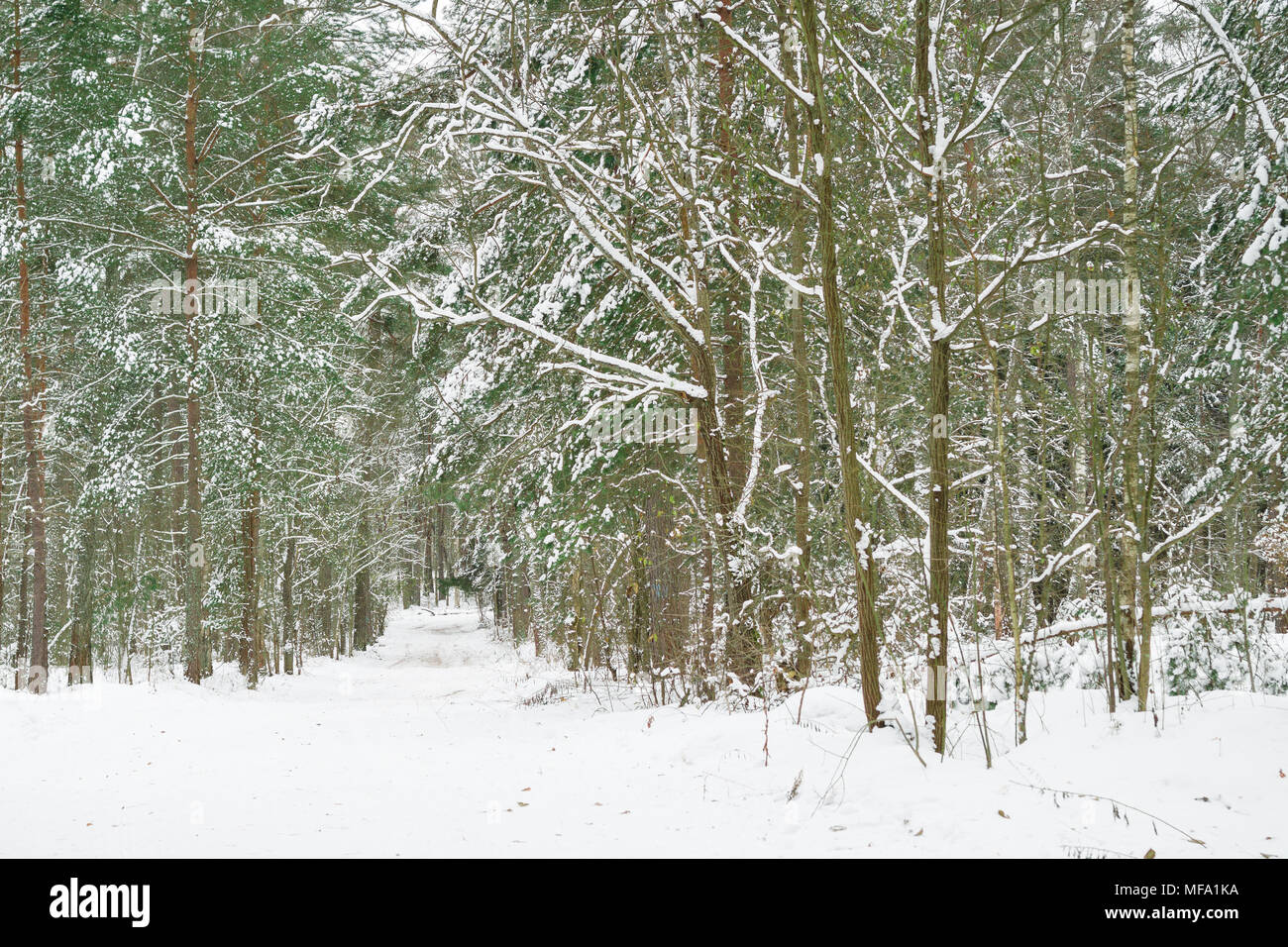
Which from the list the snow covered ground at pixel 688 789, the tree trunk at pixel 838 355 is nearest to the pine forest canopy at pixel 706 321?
the tree trunk at pixel 838 355

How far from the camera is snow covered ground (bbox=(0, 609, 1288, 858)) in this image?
3.73 metres

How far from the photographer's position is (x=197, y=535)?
12.9 metres

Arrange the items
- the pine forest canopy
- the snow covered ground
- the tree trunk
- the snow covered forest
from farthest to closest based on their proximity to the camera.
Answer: the pine forest canopy < the snow covered forest < the tree trunk < the snow covered ground

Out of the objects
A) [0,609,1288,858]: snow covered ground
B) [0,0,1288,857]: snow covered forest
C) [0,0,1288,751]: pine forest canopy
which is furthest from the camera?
[0,0,1288,751]: pine forest canopy

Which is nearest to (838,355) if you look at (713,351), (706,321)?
(706,321)

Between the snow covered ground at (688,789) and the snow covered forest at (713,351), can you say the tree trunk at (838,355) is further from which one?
the snow covered ground at (688,789)

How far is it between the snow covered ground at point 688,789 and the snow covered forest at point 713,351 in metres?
0.07

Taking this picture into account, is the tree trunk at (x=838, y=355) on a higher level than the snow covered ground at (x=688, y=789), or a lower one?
higher

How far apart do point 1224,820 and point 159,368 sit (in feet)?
44.9

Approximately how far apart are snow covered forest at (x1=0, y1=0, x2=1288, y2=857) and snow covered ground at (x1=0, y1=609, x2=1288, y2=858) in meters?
0.07

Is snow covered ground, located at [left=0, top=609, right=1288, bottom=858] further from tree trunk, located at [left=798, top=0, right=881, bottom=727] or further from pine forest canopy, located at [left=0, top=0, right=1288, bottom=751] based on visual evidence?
tree trunk, located at [left=798, top=0, right=881, bottom=727]

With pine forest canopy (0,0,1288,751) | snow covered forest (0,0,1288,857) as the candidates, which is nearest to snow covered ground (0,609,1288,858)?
snow covered forest (0,0,1288,857)

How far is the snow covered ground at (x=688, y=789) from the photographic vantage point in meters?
3.73
